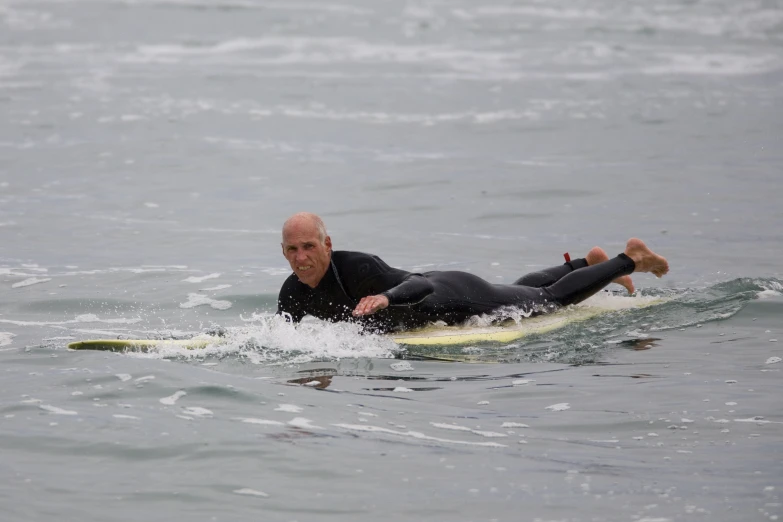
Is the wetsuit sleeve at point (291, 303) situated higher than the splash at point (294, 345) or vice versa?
the wetsuit sleeve at point (291, 303)

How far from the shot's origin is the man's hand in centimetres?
901

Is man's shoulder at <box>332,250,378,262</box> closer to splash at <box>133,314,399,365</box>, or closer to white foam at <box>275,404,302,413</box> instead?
splash at <box>133,314,399,365</box>

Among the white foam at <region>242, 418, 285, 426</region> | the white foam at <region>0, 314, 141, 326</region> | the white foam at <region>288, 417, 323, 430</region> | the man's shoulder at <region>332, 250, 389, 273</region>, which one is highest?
the man's shoulder at <region>332, 250, 389, 273</region>

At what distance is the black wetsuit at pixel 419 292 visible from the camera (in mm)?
9914

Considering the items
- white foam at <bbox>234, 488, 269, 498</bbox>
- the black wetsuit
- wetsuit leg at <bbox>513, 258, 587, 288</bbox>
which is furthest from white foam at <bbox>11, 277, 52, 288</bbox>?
white foam at <bbox>234, 488, 269, 498</bbox>

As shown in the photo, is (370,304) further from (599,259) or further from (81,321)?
(81,321)

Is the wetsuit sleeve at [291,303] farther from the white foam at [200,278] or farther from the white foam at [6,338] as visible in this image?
the white foam at [200,278]

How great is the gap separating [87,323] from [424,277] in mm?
3658

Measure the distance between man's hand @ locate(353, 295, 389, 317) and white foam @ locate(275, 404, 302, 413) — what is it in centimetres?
98

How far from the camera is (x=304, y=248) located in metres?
9.71

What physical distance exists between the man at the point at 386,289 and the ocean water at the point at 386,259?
0.29 metres

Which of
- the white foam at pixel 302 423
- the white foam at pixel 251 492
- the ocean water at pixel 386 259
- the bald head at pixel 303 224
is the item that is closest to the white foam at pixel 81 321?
the ocean water at pixel 386 259

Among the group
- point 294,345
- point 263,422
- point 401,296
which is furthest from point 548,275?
point 263,422

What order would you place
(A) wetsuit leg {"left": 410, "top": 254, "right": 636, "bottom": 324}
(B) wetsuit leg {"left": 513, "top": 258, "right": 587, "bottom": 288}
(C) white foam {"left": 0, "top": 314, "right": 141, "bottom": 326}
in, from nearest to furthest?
(A) wetsuit leg {"left": 410, "top": 254, "right": 636, "bottom": 324} < (B) wetsuit leg {"left": 513, "top": 258, "right": 587, "bottom": 288} < (C) white foam {"left": 0, "top": 314, "right": 141, "bottom": 326}
